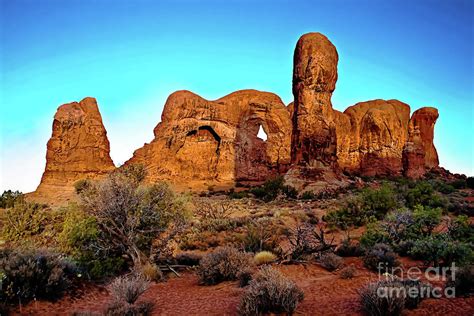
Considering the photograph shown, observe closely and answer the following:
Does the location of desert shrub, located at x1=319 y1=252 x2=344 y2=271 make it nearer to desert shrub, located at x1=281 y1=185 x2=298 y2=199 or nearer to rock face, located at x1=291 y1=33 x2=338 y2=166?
desert shrub, located at x1=281 y1=185 x2=298 y2=199

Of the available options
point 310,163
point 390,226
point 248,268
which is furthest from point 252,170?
point 248,268

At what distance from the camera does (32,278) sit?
22.5ft

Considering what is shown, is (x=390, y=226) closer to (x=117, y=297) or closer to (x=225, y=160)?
(x=117, y=297)

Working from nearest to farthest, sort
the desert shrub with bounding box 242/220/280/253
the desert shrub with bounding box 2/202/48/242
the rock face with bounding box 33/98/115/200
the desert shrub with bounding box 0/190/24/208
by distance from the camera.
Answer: the desert shrub with bounding box 2/202/48/242 < the desert shrub with bounding box 242/220/280/253 < the desert shrub with bounding box 0/190/24/208 < the rock face with bounding box 33/98/115/200

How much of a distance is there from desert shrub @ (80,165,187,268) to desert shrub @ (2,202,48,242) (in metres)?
2.55

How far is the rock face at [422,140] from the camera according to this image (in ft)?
145

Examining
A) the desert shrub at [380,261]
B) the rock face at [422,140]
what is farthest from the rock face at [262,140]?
the desert shrub at [380,261]

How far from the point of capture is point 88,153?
3622cm

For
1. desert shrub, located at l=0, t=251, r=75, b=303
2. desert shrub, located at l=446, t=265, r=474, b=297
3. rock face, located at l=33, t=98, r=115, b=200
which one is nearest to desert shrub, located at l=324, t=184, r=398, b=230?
desert shrub, located at l=446, t=265, r=474, b=297

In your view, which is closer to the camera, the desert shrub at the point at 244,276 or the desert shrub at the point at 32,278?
the desert shrub at the point at 32,278

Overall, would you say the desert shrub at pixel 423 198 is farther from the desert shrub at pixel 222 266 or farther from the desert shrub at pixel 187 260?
→ the desert shrub at pixel 222 266

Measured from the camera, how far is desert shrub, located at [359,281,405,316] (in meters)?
5.03

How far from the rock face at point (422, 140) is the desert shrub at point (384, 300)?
4264 cm

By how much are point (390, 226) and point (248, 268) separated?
5.09m
